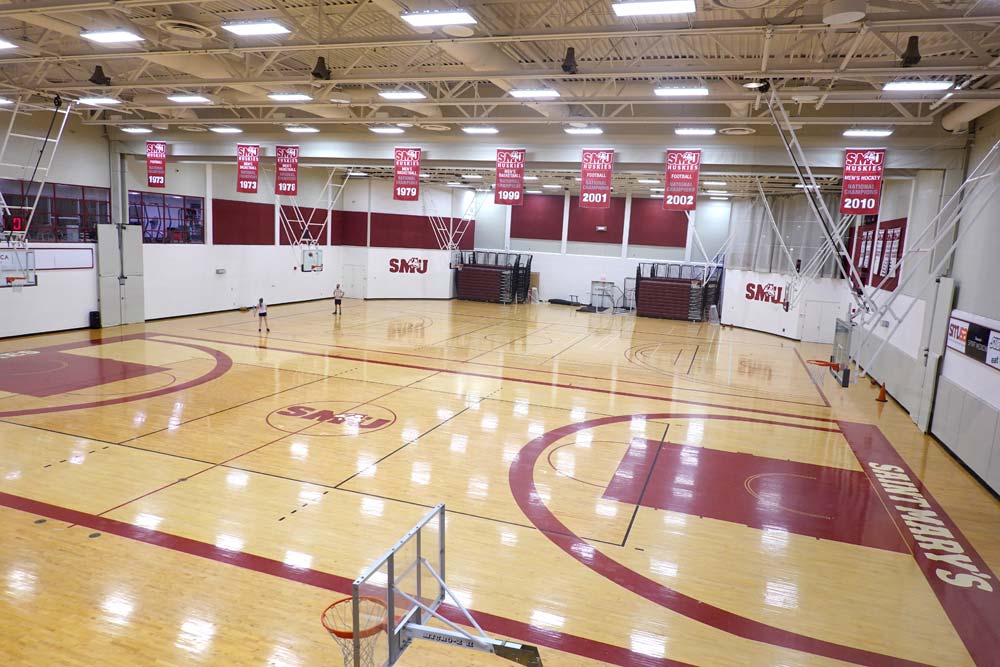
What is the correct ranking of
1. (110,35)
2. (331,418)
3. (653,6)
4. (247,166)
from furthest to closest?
1. (247,166)
2. (331,418)
3. (110,35)
4. (653,6)

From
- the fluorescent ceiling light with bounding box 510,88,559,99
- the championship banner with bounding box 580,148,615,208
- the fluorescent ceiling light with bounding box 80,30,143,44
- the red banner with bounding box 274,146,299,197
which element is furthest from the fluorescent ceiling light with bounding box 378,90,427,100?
the red banner with bounding box 274,146,299,197

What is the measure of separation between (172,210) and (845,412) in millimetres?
23696

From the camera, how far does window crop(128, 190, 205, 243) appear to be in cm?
2328

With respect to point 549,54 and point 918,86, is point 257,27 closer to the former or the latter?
point 549,54

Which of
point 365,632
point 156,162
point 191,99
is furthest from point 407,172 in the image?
point 365,632

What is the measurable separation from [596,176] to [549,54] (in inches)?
166

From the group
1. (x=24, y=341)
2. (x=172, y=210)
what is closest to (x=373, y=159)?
(x=172, y=210)

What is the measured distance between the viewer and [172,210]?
2439 cm

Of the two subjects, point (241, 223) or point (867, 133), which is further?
point (241, 223)

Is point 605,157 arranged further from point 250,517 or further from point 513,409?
point 250,517

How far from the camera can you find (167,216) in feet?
79.4

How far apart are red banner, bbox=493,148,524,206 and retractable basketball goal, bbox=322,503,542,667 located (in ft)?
42.6

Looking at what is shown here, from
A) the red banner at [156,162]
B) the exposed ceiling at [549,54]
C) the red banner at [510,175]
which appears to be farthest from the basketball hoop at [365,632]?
the red banner at [156,162]

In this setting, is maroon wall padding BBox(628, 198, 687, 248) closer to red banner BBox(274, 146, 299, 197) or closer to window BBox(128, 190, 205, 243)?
red banner BBox(274, 146, 299, 197)
